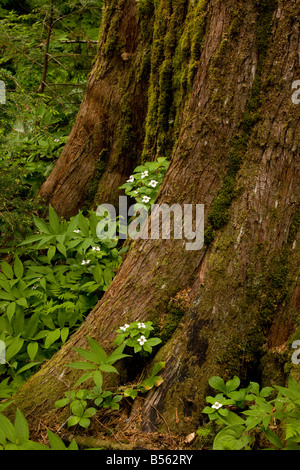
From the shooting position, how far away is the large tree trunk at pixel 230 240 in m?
2.76

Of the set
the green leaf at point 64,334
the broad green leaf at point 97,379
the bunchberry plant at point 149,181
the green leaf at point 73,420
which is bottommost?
the green leaf at point 73,420

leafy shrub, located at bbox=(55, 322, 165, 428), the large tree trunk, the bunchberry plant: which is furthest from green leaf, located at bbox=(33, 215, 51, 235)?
leafy shrub, located at bbox=(55, 322, 165, 428)

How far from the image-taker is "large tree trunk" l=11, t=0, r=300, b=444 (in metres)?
2.76

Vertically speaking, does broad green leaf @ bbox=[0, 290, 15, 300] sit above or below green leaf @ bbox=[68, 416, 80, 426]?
above

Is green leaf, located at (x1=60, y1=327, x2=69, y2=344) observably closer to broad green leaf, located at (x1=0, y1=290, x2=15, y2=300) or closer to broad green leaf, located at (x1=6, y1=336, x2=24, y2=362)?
broad green leaf, located at (x1=6, y1=336, x2=24, y2=362)

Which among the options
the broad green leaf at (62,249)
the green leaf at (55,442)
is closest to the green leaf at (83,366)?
the green leaf at (55,442)

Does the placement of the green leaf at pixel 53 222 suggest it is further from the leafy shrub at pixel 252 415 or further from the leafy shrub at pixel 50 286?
the leafy shrub at pixel 252 415

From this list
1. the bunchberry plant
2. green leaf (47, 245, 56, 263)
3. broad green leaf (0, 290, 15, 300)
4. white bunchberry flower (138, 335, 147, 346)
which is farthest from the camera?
green leaf (47, 245, 56, 263)

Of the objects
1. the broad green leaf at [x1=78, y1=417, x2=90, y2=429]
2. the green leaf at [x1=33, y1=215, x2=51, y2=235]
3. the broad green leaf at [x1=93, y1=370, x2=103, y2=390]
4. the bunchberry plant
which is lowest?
the broad green leaf at [x1=78, y1=417, x2=90, y2=429]

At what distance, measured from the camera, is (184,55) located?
3320 millimetres

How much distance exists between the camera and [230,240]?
288 centimetres

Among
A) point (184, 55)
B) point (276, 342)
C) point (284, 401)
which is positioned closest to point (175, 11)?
point (184, 55)

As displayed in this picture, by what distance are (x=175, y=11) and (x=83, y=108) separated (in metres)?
1.42

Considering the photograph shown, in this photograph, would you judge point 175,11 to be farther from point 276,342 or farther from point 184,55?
point 276,342
